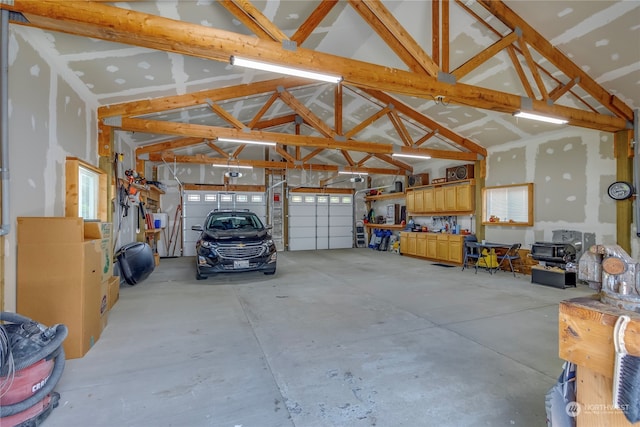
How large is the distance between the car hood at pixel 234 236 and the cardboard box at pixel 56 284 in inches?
124

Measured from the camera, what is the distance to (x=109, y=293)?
414 centimetres

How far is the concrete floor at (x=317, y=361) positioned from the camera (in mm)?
2008

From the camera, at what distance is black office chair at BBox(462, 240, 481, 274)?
7.55 meters

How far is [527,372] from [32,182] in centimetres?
488

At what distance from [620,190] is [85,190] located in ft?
29.4

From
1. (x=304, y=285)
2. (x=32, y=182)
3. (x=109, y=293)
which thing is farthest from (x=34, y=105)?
(x=304, y=285)

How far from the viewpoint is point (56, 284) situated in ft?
8.95

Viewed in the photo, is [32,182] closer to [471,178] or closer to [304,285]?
[304,285]

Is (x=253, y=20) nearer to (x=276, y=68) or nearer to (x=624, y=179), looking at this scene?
(x=276, y=68)

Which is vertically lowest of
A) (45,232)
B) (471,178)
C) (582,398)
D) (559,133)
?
(582,398)

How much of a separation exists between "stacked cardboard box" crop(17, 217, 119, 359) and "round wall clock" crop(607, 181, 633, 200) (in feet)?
26.0

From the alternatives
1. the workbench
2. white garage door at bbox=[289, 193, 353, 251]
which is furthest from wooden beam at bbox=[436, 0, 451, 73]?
white garage door at bbox=[289, 193, 353, 251]

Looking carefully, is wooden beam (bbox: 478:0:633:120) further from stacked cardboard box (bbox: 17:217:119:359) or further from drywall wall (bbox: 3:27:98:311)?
stacked cardboard box (bbox: 17:217:119:359)

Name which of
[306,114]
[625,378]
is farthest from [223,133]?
[625,378]
